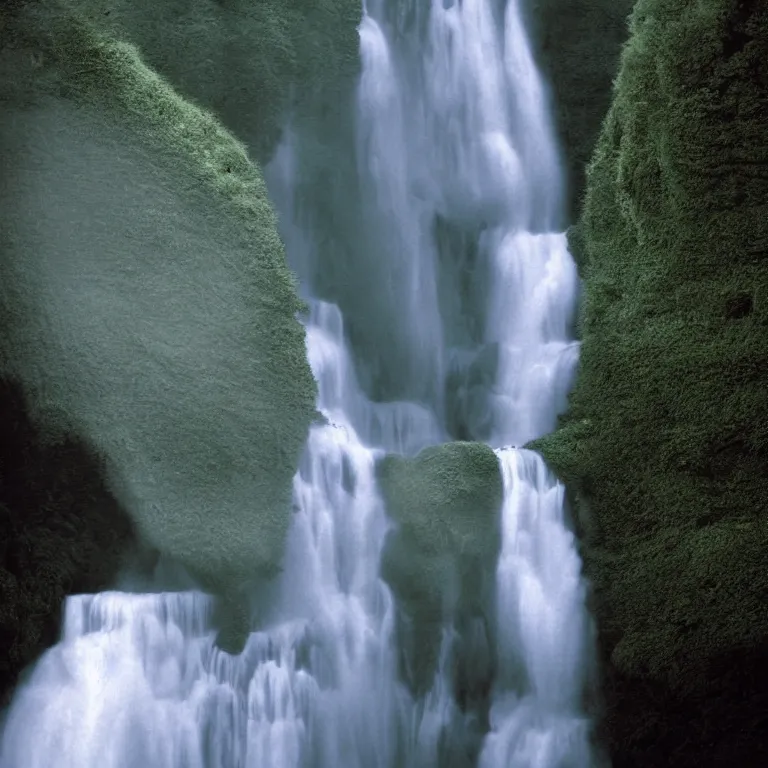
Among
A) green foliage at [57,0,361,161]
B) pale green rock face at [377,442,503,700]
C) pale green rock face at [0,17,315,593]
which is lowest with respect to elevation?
pale green rock face at [377,442,503,700]

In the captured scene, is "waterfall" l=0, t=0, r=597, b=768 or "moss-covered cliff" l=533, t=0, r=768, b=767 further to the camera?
"moss-covered cliff" l=533, t=0, r=768, b=767

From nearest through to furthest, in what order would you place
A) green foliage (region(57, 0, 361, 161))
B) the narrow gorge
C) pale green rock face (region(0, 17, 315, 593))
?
the narrow gorge < pale green rock face (region(0, 17, 315, 593)) < green foliage (region(57, 0, 361, 161))

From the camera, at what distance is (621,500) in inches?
707

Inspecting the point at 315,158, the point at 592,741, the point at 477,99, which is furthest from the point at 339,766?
the point at 477,99

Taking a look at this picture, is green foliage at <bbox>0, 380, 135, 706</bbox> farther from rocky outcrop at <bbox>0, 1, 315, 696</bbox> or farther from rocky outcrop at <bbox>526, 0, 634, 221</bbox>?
rocky outcrop at <bbox>526, 0, 634, 221</bbox>

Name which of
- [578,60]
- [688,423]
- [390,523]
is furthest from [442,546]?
Answer: [578,60]

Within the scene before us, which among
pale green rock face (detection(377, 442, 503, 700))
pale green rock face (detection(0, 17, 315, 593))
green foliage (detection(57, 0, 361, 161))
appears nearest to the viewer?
pale green rock face (detection(0, 17, 315, 593))

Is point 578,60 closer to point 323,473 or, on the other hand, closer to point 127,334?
point 323,473

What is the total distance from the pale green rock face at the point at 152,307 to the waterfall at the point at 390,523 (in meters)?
0.80

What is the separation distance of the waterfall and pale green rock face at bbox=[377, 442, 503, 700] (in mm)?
193

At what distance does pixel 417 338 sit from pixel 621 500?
4.16 meters

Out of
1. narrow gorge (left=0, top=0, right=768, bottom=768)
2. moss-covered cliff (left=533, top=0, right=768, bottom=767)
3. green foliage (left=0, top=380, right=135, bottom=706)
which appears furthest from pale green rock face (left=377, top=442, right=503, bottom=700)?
green foliage (left=0, top=380, right=135, bottom=706)

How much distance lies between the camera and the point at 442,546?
17.7 meters

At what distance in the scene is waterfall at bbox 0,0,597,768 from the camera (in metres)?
15.9
